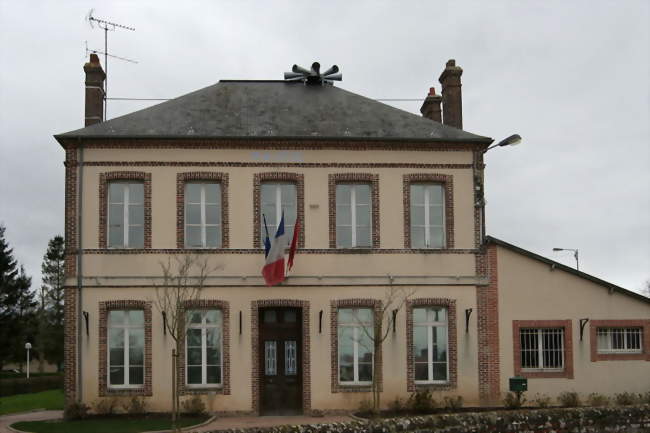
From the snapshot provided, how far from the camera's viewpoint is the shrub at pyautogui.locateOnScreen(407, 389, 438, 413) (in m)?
19.8

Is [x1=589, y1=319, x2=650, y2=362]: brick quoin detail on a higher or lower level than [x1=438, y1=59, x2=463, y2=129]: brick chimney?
lower

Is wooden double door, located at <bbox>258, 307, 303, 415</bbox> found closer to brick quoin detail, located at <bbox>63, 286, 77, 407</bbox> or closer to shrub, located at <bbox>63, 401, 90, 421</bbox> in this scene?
shrub, located at <bbox>63, 401, 90, 421</bbox>

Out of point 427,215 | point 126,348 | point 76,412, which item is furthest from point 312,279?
point 76,412

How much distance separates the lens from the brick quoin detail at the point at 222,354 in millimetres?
19875

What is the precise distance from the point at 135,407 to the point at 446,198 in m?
9.27

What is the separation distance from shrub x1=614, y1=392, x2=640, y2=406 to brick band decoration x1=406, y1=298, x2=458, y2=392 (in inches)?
158

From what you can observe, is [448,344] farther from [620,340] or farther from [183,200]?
[183,200]

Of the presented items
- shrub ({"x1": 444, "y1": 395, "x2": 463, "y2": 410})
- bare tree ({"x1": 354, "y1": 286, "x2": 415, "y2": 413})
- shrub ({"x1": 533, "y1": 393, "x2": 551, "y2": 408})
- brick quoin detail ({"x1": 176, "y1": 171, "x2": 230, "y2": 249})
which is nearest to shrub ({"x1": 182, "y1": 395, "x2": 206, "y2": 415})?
brick quoin detail ({"x1": 176, "y1": 171, "x2": 230, "y2": 249})

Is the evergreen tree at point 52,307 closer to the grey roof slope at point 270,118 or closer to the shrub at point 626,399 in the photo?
the grey roof slope at point 270,118

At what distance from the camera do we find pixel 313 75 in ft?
77.0

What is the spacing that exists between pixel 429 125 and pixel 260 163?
461 centimetres

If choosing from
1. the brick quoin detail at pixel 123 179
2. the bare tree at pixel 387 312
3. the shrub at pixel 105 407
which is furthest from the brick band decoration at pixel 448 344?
the shrub at pixel 105 407

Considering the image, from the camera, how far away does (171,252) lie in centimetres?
2025

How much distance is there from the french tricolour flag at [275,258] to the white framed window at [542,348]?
6.38 metres
